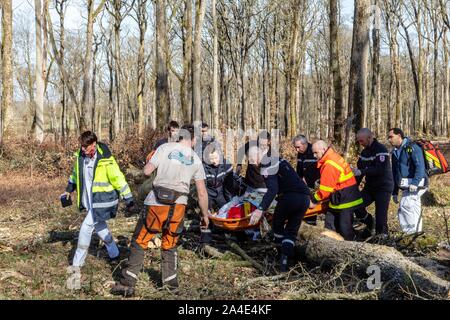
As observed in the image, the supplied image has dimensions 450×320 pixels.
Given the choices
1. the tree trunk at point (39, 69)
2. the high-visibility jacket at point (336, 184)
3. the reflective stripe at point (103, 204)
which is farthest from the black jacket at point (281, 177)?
the tree trunk at point (39, 69)

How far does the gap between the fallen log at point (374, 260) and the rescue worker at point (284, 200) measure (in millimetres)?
289

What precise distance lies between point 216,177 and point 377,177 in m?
2.76

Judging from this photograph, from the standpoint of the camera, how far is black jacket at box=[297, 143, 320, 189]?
7965 millimetres

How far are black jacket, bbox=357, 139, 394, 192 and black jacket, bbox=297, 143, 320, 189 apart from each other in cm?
87

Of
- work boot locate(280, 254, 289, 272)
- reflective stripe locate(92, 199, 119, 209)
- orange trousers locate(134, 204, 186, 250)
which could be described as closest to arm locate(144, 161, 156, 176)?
orange trousers locate(134, 204, 186, 250)

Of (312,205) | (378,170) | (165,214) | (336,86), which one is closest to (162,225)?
(165,214)

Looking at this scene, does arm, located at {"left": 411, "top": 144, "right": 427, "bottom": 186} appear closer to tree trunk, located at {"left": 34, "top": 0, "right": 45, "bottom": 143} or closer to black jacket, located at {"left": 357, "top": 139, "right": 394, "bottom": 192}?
black jacket, located at {"left": 357, "top": 139, "right": 394, "bottom": 192}

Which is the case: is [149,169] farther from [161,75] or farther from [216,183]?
[161,75]

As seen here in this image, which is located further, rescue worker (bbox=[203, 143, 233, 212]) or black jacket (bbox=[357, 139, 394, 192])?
rescue worker (bbox=[203, 143, 233, 212])

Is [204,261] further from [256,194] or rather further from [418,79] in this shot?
[418,79]

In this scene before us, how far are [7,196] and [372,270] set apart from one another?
1057cm

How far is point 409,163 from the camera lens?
732 centimetres

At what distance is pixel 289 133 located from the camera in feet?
83.5

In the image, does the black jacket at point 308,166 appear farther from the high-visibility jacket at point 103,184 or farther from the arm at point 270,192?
the high-visibility jacket at point 103,184
